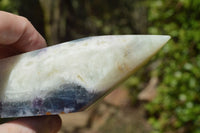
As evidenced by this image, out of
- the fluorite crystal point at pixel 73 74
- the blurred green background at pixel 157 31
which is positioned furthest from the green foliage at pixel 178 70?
the fluorite crystal point at pixel 73 74

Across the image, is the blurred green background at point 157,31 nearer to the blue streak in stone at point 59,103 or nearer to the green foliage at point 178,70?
the green foliage at point 178,70

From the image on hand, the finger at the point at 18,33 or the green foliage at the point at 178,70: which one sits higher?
the finger at the point at 18,33

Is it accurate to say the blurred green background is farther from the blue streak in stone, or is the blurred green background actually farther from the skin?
the blue streak in stone

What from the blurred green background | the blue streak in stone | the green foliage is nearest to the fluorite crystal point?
the blue streak in stone

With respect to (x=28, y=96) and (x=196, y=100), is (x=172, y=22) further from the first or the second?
(x=28, y=96)

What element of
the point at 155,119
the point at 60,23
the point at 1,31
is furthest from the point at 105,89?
the point at 60,23

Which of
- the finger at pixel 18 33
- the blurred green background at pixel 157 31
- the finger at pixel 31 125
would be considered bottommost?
the blurred green background at pixel 157 31

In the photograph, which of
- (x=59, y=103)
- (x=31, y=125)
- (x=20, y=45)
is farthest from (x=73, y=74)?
(x=20, y=45)

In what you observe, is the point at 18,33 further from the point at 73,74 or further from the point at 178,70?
the point at 178,70

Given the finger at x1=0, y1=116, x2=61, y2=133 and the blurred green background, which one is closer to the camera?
the finger at x1=0, y1=116, x2=61, y2=133
